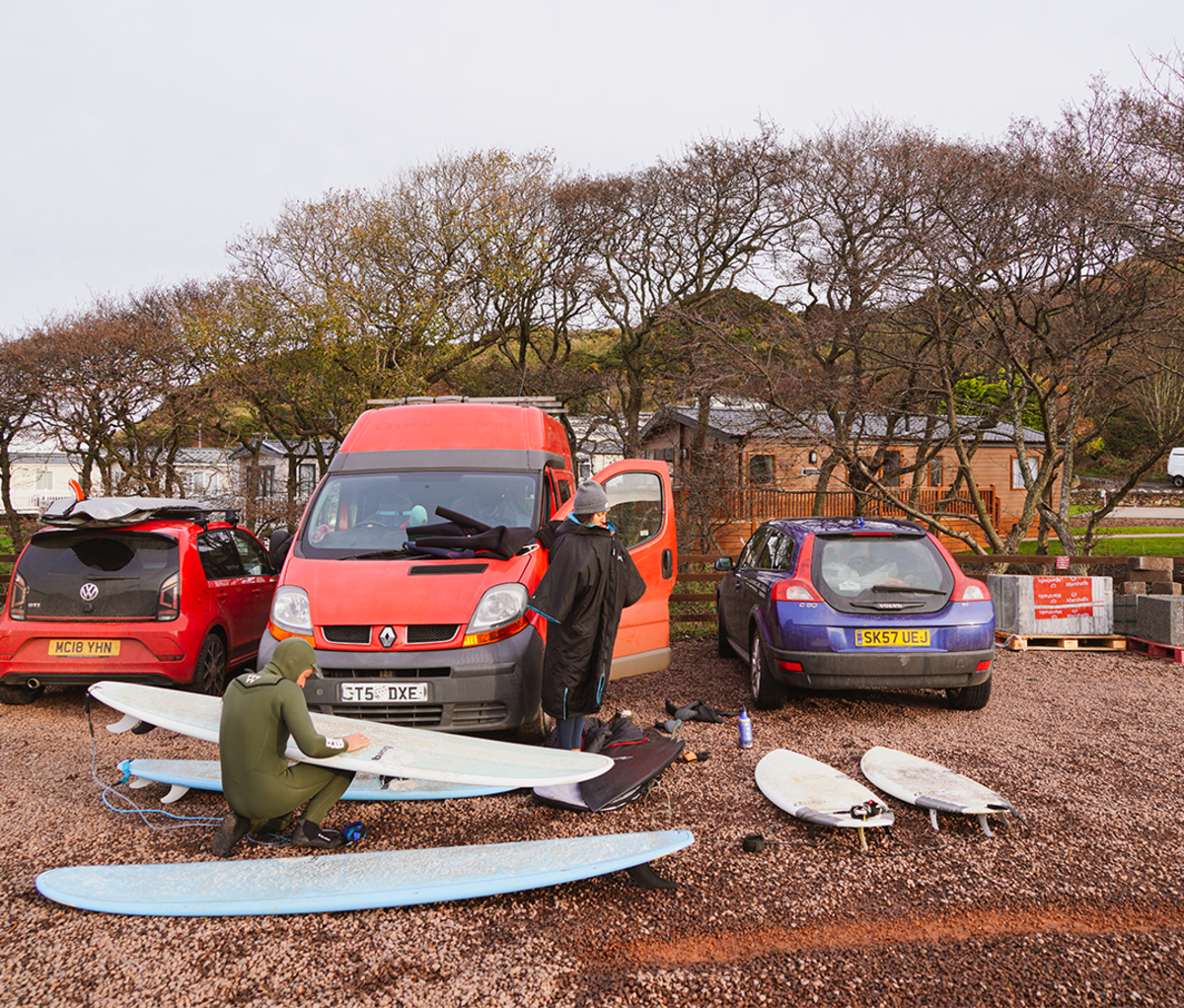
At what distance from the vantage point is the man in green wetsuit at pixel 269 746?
3918 mm

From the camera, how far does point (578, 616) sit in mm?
4891

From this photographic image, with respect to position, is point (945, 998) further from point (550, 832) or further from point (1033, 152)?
point (1033, 152)

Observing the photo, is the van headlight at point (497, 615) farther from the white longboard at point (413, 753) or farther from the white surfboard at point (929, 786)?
the white surfboard at point (929, 786)

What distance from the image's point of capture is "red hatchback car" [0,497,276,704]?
659 centimetres

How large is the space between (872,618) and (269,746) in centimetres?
449

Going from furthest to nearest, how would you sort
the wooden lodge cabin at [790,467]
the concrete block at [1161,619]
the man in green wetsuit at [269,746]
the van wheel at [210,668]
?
1. the wooden lodge cabin at [790,467]
2. the concrete block at [1161,619]
3. the van wheel at [210,668]
4. the man in green wetsuit at [269,746]

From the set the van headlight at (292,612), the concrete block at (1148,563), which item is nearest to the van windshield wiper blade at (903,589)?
the van headlight at (292,612)

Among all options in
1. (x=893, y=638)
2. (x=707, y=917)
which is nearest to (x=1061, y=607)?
(x=893, y=638)

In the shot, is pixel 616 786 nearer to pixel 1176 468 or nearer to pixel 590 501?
pixel 590 501

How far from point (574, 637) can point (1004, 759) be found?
3240mm

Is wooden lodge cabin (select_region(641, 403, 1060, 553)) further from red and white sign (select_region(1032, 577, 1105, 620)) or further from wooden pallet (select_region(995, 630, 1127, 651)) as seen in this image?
wooden pallet (select_region(995, 630, 1127, 651))

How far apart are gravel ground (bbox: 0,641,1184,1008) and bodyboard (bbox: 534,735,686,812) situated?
0.11 m

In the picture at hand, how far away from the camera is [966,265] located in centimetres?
1249

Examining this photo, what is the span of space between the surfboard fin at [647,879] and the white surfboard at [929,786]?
1.70 m
